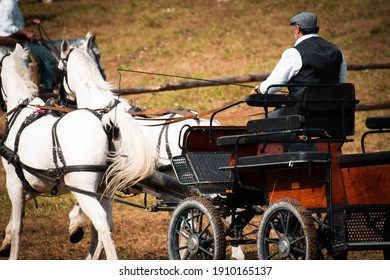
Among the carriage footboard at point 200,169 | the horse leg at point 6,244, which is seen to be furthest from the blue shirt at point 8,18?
the carriage footboard at point 200,169

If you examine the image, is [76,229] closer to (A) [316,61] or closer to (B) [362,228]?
(A) [316,61]

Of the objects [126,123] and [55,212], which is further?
[55,212]

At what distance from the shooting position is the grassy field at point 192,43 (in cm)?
1180

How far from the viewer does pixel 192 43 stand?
23062mm

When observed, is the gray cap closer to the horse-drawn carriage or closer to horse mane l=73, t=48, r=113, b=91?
the horse-drawn carriage

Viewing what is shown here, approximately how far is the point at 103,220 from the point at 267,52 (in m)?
14.2

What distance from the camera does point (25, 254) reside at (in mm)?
9531

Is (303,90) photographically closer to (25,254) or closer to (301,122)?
(301,122)

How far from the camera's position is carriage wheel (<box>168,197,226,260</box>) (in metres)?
6.92

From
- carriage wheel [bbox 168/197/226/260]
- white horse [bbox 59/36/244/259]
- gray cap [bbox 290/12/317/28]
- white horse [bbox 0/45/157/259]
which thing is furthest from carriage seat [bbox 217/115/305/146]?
white horse [bbox 59/36/244/259]

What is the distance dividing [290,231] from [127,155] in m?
2.05
